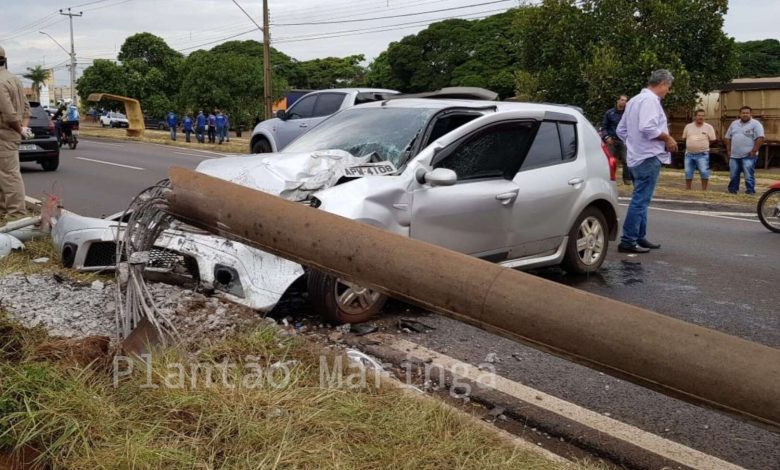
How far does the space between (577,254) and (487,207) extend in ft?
4.71

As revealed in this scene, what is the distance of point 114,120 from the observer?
60.2 meters

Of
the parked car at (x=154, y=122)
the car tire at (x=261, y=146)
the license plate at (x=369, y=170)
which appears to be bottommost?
the license plate at (x=369, y=170)

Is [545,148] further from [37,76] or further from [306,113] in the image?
[37,76]

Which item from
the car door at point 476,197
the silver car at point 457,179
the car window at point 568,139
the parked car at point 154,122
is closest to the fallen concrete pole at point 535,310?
the silver car at point 457,179

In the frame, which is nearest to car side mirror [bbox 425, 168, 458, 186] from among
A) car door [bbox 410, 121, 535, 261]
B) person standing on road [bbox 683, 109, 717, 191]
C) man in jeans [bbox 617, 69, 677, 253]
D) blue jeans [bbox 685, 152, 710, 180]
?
car door [bbox 410, 121, 535, 261]

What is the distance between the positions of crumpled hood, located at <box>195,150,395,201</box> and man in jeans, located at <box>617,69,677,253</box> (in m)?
3.60

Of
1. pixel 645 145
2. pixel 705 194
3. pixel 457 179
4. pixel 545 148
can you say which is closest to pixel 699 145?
pixel 705 194

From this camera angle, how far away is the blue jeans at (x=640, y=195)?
25.8 ft

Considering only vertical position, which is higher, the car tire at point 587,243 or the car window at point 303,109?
the car window at point 303,109

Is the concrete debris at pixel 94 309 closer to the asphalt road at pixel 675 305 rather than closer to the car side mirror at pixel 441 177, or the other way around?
the asphalt road at pixel 675 305

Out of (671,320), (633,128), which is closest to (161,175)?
(633,128)

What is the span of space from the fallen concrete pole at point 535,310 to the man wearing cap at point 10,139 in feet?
20.1

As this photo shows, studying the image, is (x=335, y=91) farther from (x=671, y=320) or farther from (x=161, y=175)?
(x=671, y=320)

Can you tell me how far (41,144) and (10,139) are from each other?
8491 millimetres
